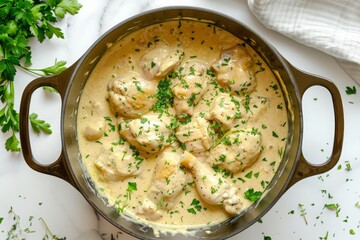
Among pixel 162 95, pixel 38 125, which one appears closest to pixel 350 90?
pixel 162 95

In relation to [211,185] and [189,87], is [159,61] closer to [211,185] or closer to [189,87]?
[189,87]

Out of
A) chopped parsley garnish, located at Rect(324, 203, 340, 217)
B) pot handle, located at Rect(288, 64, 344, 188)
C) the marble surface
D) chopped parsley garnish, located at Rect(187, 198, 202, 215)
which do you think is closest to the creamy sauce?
chopped parsley garnish, located at Rect(187, 198, 202, 215)

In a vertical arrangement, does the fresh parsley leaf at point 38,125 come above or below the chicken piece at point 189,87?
below

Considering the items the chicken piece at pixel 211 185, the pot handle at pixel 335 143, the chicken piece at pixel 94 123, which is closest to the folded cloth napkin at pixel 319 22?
the pot handle at pixel 335 143

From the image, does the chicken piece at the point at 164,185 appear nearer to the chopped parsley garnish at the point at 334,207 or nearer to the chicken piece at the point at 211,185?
the chicken piece at the point at 211,185

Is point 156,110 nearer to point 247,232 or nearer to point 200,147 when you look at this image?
point 200,147
